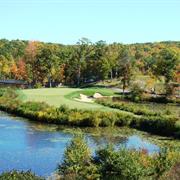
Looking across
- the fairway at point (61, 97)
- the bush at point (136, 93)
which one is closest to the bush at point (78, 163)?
the fairway at point (61, 97)

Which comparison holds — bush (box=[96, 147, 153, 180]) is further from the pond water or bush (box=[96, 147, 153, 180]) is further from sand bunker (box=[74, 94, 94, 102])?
sand bunker (box=[74, 94, 94, 102])

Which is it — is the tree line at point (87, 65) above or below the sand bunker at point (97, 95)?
above

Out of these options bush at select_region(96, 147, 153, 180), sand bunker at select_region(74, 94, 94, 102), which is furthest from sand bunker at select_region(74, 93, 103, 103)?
bush at select_region(96, 147, 153, 180)

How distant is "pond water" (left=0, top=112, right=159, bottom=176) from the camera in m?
39.7

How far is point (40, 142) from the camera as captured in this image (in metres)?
49.3

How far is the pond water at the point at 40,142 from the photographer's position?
39.7 metres

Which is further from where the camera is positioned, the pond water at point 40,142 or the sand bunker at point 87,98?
the sand bunker at point 87,98

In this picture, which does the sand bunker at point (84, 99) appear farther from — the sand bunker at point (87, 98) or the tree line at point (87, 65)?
the tree line at point (87, 65)

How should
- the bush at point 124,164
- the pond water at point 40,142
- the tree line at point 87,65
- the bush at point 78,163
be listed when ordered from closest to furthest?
the bush at point 124,164 < the bush at point 78,163 < the pond water at point 40,142 < the tree line at point 87,65

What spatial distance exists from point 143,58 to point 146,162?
4147 inches

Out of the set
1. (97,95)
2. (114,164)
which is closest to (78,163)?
(114,164)

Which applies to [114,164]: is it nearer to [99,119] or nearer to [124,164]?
[124,164]

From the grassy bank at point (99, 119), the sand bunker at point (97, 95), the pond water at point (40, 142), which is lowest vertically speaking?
the pond water at point (40, 142)

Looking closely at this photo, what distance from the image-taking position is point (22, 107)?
69.6 metres
